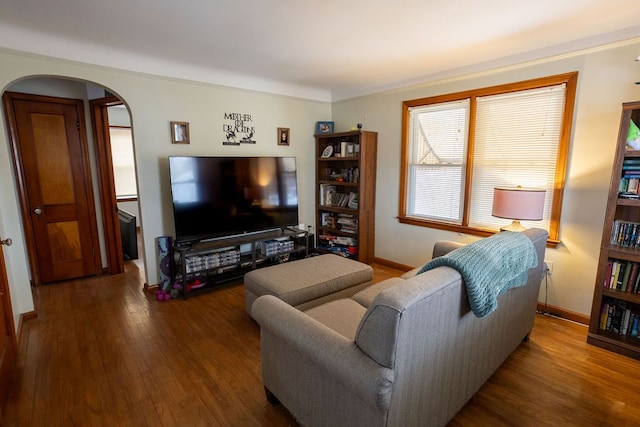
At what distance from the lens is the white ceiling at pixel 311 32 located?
2072 millimetres

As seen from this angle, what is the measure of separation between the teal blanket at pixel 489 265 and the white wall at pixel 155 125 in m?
2.87

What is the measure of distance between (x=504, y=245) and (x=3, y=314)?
10.2 ft

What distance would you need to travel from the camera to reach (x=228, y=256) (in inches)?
139

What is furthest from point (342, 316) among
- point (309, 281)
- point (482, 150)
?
point (482, 150)

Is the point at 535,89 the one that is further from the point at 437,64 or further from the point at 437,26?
the point at 437,26

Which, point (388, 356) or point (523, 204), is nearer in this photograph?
point (388, 356)

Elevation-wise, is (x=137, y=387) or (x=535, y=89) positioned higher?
(x=535, y=89)

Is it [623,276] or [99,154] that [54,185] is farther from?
[623,276]

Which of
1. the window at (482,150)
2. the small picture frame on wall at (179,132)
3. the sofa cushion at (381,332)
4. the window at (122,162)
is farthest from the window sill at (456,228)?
the window at (122,162)

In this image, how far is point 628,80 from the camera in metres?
2.36

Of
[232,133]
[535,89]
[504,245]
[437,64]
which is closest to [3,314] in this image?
[232,133]

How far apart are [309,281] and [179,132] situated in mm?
2187

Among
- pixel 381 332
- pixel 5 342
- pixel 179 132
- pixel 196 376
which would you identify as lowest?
pixel 196 376

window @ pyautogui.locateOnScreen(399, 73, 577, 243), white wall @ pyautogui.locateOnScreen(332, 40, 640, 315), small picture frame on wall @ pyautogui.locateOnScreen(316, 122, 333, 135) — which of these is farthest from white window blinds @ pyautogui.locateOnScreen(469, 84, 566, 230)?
small picture frame on wall @ pyautogui.locateOnScreen(316, 122, 333, 135)
